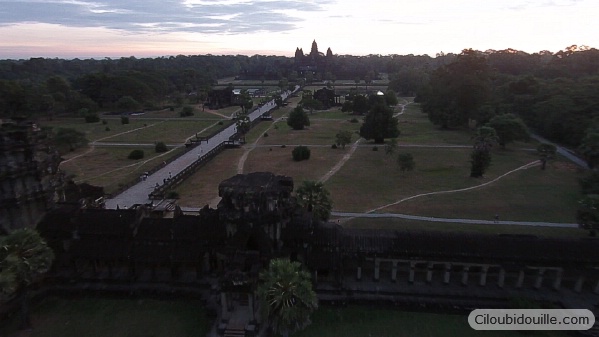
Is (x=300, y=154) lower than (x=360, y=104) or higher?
lower

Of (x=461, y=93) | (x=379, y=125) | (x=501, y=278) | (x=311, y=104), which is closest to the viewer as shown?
(x=501, y=278)

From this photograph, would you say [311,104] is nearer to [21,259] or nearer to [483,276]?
[483,276]

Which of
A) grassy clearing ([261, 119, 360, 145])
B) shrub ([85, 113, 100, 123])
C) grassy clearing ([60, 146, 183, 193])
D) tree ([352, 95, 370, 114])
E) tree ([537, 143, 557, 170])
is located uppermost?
tree ([352, 95, 370, 114])

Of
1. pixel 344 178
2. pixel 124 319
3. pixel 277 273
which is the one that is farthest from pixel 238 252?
pixel 344 178

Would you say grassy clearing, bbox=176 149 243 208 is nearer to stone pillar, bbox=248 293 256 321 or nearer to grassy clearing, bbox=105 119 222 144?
grassy clearing, bbox=105 119 222 144

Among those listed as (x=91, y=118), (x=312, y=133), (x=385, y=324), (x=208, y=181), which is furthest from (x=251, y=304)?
(x=91, y=118)

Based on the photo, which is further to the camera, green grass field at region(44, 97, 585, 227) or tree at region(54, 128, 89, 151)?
tree at region(54, 128, 89, 151)

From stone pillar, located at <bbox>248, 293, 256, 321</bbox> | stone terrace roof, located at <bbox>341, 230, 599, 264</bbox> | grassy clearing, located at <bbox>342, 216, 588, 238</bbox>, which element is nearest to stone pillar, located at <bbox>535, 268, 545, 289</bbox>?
stone terrace roof, located at <bbox>341, 230, 599, 264</bbox>
